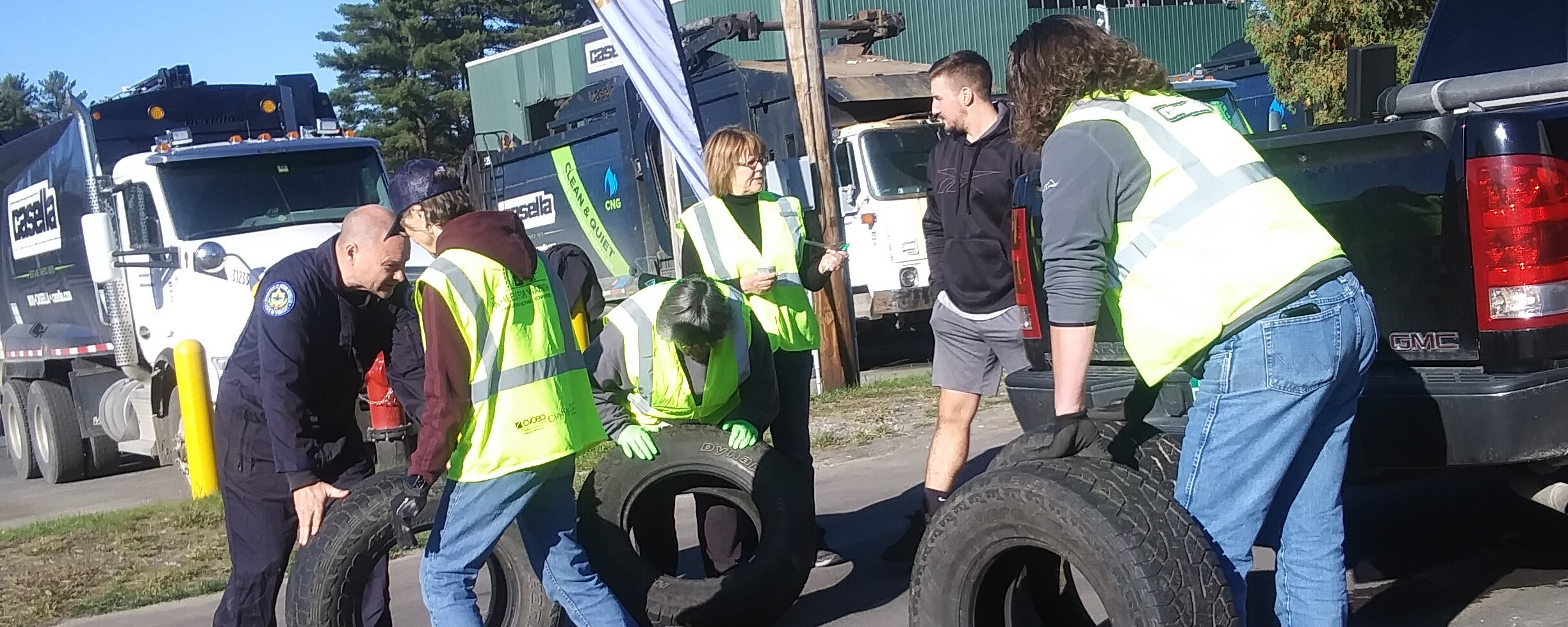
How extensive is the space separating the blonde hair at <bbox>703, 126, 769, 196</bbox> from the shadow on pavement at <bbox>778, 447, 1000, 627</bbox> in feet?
5.13

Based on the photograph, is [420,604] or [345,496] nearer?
[345,496]

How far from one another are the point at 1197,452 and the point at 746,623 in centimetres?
216

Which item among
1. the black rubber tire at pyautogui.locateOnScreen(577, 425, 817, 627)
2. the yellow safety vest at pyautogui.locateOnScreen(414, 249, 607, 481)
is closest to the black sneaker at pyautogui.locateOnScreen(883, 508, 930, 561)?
the black rubber tire at pyautogui.locateOnScreen(577, 425, 817, 627)

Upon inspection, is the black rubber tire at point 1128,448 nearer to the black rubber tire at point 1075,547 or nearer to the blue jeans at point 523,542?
the black rubber tire at point 1075,547

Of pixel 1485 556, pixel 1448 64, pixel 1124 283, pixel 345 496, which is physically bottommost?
pixel 1485 556

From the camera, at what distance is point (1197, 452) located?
3.33 m

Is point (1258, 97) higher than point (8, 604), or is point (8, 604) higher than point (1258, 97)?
point (1258, 97)

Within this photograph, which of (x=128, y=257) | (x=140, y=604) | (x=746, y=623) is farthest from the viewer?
(x=128, y=257)

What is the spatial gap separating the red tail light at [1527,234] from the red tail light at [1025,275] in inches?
55.8

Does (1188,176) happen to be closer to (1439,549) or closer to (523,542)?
(523,542)

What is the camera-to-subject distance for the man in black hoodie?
5352mm

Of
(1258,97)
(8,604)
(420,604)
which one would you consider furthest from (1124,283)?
(1258,97)

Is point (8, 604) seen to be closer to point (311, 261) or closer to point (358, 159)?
point (311, 261)

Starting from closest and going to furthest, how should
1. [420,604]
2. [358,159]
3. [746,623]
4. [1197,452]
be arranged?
[1197,452]
[746,623]
[420,604]
[358,159]
